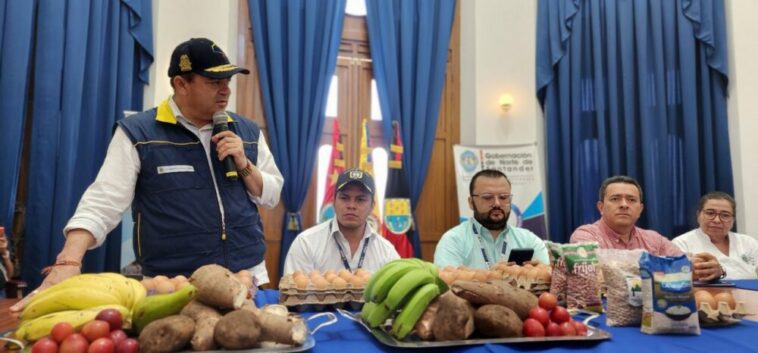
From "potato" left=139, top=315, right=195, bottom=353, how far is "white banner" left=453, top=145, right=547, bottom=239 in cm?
438

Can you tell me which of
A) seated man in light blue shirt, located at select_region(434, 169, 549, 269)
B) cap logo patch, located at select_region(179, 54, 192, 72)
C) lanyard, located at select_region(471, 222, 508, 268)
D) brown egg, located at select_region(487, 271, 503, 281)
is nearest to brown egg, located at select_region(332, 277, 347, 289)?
brown egg, located at select_region(487, 271, 503, 281)

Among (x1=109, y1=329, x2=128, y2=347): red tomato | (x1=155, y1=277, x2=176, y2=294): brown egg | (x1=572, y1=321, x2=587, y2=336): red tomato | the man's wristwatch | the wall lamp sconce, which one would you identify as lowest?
(x1=572, y1=321, x2=587, y2=336): red tomato

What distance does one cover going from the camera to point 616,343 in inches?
47.0

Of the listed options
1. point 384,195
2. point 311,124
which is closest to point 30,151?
point 311,124

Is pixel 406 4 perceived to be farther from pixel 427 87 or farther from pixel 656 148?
pixel 656 148

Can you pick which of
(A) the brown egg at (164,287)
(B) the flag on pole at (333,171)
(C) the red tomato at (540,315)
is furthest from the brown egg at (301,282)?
(B) the flag on pole at (333,171)

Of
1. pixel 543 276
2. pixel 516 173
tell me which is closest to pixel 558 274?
pixel 543 276

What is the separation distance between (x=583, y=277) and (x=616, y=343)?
1.36ft

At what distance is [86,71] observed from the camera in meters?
4.33

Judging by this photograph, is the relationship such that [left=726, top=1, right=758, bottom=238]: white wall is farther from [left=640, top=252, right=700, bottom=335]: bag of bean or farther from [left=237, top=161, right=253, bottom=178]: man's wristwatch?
[left=237, top=161, right=253, bottom=178]: man's wristwatch

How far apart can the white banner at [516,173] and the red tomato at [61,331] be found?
446 cm

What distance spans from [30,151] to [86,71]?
0.73 m

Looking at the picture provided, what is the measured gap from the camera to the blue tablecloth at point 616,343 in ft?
3.73

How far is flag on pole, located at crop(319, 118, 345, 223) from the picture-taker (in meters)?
5.10
